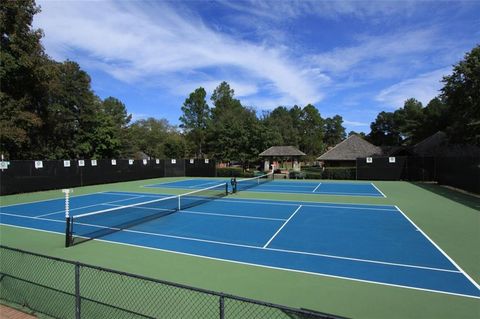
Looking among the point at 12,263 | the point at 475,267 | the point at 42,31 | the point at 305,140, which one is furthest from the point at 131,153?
the point at 475,267

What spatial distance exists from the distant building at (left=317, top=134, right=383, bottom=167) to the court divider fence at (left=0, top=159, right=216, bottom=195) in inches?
638

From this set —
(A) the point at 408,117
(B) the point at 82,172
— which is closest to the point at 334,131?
(A) the point at 408,117

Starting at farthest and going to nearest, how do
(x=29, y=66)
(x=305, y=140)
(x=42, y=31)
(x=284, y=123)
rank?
(x=305, y=140) → (x=284, y=123) → (x=42, y=31) → (x=29, y=66)

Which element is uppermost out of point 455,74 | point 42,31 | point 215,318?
point 42,31

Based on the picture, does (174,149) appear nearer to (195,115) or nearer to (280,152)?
(195,115)

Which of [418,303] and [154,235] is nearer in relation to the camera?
[418,303]

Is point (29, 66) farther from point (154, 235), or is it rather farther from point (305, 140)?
point (305, 140)

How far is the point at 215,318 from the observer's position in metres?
5.66

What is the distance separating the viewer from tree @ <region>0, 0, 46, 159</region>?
25067 mm

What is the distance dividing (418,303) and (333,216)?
844 cm

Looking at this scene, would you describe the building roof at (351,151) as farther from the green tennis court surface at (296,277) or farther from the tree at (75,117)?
the green tennis court surface at (296,277)

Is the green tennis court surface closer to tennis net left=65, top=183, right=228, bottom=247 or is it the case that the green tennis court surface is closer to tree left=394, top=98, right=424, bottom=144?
tennis net left=65, top=183, right=228, bottom=247

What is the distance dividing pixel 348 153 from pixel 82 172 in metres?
32.2

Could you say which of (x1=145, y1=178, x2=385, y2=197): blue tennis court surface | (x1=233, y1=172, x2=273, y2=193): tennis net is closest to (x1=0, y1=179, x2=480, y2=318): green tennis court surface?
(x1=145, y1=178, x2=385, y2=197): blue tennis court surface
